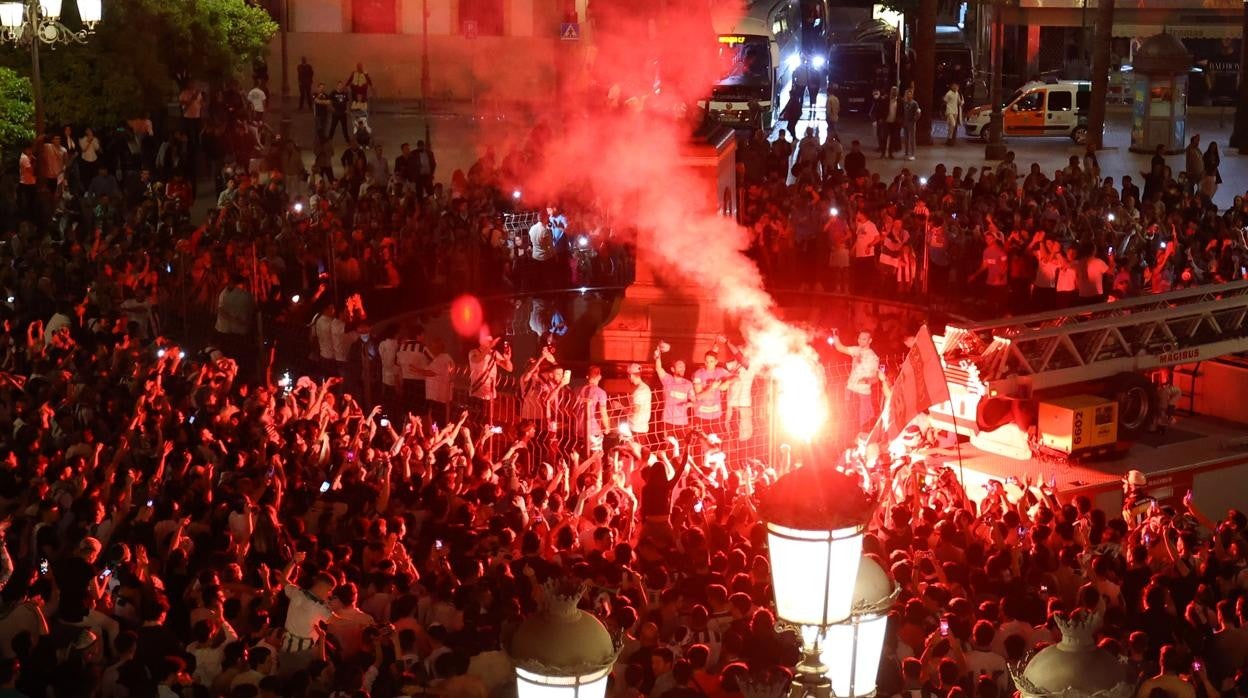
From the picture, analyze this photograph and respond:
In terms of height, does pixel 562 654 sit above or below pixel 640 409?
above

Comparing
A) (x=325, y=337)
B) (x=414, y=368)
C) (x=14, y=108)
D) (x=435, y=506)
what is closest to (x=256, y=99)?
(x=14, y=108)

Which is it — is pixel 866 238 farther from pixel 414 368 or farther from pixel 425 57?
pixel 425 57

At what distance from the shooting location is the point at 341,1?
1722 inches

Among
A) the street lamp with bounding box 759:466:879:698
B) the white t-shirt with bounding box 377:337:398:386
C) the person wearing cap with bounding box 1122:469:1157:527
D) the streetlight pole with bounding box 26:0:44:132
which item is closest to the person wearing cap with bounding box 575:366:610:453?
the white t-shirt with bounding box 377:337:398:386

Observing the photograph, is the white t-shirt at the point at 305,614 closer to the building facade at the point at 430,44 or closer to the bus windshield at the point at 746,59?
the bus windshield at the point at 746,59

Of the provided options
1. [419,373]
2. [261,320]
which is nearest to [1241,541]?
[419,373]

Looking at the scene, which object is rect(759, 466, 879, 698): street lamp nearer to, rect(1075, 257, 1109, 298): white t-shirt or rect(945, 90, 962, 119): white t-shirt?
rect(1075, 257, 1109, 298): white t-shirt

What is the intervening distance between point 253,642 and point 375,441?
459 centimetres

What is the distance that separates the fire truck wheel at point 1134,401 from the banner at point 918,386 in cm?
365

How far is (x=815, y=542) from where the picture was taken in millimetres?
5129

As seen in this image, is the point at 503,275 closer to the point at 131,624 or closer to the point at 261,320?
the point at 261,320

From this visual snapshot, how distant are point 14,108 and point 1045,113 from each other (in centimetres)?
2483

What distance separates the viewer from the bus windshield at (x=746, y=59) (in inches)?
1455

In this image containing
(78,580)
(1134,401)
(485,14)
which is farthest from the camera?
(485,14)
